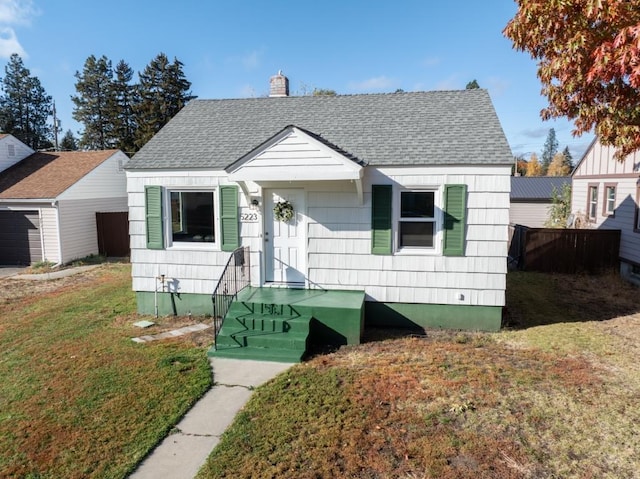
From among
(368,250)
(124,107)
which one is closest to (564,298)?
(368,250)

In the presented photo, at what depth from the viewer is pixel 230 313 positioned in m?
7.32

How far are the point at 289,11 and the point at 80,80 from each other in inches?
1266

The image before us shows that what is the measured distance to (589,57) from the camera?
5.29 metres

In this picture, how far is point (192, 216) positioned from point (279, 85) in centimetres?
456

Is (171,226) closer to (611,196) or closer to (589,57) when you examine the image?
(589,57)

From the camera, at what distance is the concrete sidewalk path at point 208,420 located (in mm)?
3943

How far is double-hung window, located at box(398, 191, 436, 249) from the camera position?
7.82 meters

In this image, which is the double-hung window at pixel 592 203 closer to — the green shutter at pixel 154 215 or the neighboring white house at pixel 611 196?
the neighboring white house at pixel 611 196

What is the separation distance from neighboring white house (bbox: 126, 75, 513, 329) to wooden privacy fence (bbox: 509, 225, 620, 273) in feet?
21.1

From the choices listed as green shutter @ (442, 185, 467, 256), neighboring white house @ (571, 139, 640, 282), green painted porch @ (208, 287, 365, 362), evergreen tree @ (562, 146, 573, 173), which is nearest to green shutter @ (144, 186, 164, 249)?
green painted porch @ (208, 287, 365, 362)

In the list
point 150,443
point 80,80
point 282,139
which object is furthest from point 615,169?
Answer: point 80,80

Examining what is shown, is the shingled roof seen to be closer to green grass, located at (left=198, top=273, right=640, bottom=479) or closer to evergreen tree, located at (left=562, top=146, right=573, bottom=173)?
green grass, located at (left=198, top=273, right=640, bottom=479)

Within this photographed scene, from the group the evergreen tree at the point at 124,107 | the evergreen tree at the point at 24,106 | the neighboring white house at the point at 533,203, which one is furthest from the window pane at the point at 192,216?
the evergreen tree at the point at 24,106

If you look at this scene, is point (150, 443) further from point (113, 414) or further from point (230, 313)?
point (230, 313)
